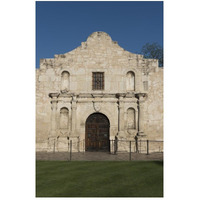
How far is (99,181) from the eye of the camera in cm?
625

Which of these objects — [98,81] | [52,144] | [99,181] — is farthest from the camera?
[98,81]

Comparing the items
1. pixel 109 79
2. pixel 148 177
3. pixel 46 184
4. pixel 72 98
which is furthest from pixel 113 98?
pixel 46 184

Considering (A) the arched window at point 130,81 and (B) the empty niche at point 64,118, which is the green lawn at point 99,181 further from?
(A) the arched window at point 130,81

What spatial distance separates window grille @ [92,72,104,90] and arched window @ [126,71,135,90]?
190 centimetres

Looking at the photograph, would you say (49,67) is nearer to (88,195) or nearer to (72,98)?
(72,98)

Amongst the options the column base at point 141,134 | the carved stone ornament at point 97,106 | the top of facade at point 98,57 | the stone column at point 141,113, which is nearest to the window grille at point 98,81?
the top of facade at point 98,57

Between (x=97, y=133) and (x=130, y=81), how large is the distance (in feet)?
15.1

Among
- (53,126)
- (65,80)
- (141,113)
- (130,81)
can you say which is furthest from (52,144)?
(130,81)

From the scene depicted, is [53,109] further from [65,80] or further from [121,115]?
[121,115]

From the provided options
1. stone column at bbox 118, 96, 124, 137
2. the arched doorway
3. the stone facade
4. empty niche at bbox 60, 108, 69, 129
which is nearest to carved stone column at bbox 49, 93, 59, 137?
the stone facade

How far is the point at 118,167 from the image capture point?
8.19 meters

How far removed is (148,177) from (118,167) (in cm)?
177

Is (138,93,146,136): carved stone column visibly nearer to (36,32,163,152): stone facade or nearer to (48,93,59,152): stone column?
(36,32,163,152): stone facade

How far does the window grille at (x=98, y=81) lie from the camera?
49.8 feet
